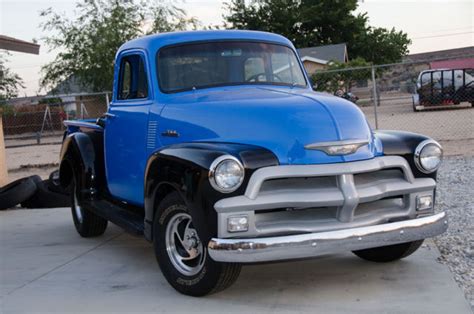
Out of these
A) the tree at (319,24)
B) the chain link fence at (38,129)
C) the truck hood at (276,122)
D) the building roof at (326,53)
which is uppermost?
the tree at (319,24)

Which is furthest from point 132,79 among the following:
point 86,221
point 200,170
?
point 200,170

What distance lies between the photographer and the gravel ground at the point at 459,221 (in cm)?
483

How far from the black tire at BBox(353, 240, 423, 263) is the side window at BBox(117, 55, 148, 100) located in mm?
2388

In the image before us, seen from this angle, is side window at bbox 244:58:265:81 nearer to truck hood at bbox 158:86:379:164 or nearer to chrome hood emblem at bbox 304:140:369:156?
truck hood at bbox 158:86:379:164

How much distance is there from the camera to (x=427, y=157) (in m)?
4.49

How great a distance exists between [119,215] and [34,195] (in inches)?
164

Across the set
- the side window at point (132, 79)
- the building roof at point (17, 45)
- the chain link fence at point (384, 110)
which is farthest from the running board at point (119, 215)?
the chain link fence at point (384, 110)

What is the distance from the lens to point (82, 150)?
633 centimetres

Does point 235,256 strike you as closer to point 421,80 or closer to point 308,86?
point 308,86

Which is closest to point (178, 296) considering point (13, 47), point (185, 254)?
point (185, 254)

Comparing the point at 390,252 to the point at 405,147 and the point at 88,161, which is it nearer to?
the point at 405,147

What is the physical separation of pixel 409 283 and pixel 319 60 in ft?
127

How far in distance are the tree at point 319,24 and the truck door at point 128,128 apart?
49.1 metres

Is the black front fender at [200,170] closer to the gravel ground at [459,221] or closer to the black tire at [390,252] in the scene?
the black tire at [390,252]
